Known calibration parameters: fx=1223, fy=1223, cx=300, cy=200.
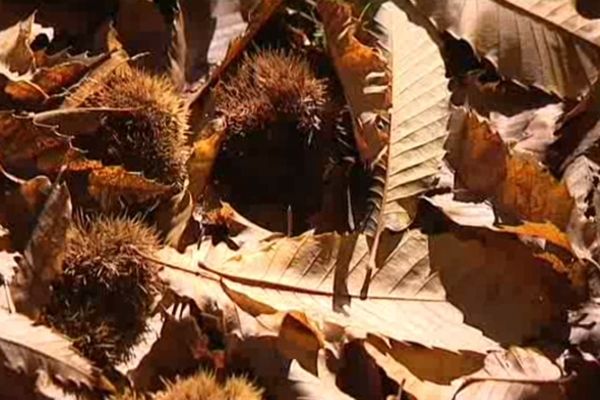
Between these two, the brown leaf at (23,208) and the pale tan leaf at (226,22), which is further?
the pale tan leaf at (226,22)

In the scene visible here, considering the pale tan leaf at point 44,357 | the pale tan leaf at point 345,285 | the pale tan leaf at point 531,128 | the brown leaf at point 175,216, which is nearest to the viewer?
the pale tan leaf at point 44,357

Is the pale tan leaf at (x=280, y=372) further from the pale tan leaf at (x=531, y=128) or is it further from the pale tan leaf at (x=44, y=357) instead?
the pale tan leaf at (x=531, y=128)

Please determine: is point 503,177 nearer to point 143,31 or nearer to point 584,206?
point 584,206

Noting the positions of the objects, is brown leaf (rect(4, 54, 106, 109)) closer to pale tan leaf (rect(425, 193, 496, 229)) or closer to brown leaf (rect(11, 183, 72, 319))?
brown leaf (rect(11, 183, 72, 319))

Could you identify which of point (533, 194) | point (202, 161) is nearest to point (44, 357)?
point (202, 161)

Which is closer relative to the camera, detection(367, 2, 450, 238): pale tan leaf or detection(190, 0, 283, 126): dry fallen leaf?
detection(367, 2, 450, 238): pale tan leaf

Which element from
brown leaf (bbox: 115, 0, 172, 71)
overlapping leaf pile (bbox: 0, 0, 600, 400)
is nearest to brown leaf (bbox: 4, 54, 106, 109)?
overlapping leaf pile (bbox: 0, 0, 600, 400)

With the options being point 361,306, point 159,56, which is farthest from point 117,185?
point 361,306

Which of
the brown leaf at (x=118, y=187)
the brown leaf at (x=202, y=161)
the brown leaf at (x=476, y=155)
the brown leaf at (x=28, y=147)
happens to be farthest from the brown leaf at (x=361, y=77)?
the brown leaf at (x=28, y=147)
